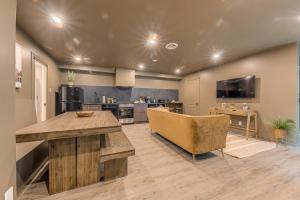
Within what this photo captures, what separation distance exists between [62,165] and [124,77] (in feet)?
15.1

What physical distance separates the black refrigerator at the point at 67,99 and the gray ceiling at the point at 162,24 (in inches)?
52.9

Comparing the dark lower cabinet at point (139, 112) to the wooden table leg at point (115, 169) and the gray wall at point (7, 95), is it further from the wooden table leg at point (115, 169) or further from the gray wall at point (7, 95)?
the gray wall at point (7, 95)

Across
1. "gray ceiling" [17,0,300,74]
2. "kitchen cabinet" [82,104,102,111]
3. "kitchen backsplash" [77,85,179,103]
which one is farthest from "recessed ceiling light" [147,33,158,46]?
"kitchen backsplash" [77,85,179,103]

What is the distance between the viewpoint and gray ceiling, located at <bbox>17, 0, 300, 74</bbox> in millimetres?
1905

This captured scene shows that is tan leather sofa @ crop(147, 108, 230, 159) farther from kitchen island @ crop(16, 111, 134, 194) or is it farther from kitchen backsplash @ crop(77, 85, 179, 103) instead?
kitchen backsplash @ crop(77, 85, 179, 103)

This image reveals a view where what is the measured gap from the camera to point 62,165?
160cm

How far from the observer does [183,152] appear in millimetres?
Answer: 2773

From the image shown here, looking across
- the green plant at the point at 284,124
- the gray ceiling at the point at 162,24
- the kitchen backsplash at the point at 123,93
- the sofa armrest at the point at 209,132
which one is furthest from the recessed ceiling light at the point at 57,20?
the green plant at the point at 284,124

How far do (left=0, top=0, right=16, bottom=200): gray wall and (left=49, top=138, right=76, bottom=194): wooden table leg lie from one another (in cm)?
46

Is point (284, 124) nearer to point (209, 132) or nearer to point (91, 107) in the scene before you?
point (209, 132)

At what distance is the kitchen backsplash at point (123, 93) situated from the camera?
5.84m

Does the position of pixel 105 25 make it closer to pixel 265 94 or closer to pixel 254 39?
pixel 254 39

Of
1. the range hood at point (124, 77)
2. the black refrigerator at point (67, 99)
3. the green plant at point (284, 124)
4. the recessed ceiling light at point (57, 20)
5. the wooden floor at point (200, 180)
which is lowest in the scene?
the wooden floor at point (200, 180)

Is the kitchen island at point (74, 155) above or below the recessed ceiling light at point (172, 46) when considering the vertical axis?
below
